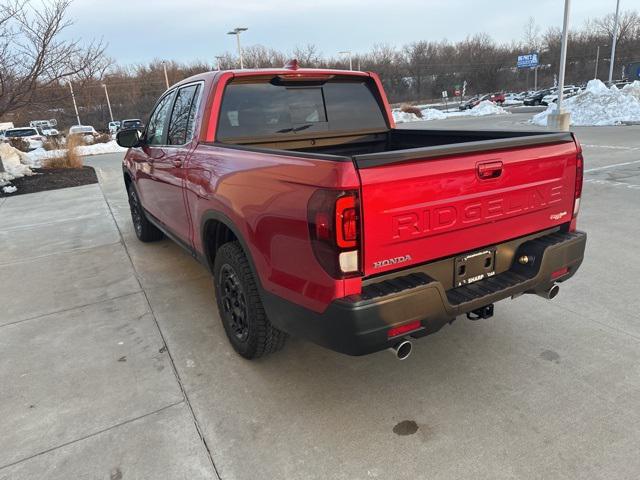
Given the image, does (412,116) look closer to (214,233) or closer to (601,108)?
(601,108)

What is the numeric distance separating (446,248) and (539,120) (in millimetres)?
22998

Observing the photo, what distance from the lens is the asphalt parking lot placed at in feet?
7.42

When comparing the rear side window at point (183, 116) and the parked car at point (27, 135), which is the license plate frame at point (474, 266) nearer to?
the rear side window at point (183, 116)

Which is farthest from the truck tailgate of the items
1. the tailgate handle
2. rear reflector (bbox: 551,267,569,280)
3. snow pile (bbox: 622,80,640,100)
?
snow pile (bbox: 622,80,640,100)

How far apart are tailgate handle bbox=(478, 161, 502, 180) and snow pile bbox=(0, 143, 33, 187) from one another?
44.0 ft

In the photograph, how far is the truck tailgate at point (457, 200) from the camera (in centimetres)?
212

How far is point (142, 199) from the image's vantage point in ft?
18.2

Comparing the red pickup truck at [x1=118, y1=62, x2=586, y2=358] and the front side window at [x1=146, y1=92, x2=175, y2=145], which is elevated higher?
the front side window at [x1=146, y1=92, x2=175, y2=145]

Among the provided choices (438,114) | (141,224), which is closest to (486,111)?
(438,114)

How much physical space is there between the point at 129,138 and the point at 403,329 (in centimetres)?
399

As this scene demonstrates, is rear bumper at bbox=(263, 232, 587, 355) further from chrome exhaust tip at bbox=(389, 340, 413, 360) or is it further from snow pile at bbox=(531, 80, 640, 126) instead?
snow pile at bbox=(531, 80, 640, 126)

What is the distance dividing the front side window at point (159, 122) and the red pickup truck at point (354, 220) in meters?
0.86

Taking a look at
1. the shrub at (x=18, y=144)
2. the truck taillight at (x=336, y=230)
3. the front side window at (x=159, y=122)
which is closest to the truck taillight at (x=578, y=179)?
Answer: the truck taillight at (x=336, y=230)

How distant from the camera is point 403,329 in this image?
2229 mm
